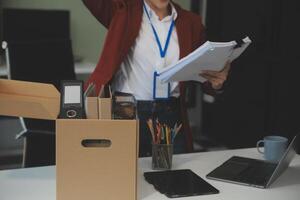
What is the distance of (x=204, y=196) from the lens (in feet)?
Answer: 4.37

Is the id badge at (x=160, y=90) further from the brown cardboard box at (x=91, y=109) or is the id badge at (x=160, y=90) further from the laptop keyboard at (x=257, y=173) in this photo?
the brown cardboard box at (x=91, y=109)

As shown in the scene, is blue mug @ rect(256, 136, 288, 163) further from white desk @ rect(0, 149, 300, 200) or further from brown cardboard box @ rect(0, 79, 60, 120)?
brown cardboard box @ rect(0, 79, 60, 120)

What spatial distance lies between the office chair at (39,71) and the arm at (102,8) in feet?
1.80

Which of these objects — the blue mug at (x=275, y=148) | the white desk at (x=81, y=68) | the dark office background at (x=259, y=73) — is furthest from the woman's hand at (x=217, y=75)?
the white desk at (x=81, y=68)

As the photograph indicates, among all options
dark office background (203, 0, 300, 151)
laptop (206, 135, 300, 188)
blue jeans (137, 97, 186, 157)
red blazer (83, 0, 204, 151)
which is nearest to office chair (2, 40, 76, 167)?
red blazer (83, 0, 204, 151)

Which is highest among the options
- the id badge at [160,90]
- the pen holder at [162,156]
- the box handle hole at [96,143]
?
the id badge at [160,90]

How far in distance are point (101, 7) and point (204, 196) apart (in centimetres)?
105

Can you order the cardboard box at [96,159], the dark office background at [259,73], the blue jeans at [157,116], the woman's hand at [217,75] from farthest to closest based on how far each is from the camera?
1. the dark office background at [259,73]
2. the blue jeans at [157,116]
3. the woman's hand at [217,75]
4. the cardboard box at [96,159]

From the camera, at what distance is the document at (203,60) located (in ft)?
4.93

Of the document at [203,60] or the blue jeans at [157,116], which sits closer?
the document at [203,60]

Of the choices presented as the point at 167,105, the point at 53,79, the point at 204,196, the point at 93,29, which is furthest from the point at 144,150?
the point at 93,29

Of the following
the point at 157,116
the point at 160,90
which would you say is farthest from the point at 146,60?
the point at 157,116

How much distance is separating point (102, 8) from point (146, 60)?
Answer: 314 mm

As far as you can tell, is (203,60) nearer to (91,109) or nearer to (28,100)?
(91,109)
